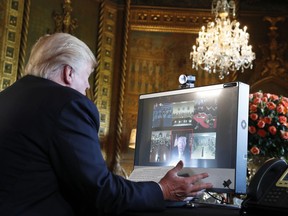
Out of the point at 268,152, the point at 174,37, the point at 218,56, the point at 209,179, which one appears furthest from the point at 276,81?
the point at 209,179

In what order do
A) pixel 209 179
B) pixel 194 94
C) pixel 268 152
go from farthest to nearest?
pixel 268 152 → pixel 194 94 → pixel 209 179

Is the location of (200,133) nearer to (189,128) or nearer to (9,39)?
(189,128)

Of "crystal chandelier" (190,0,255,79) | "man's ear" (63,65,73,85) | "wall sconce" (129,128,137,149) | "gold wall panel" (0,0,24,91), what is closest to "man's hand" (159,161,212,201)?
"man's ear" (63,65,73,85)

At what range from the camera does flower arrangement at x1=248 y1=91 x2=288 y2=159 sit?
228cm

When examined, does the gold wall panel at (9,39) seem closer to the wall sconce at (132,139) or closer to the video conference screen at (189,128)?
the wall sconce at (132,139)

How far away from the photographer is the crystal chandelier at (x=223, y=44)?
6723mm

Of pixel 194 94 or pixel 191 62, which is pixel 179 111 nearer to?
pixel 194 94

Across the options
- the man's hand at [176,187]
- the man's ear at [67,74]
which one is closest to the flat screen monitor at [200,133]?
the man's hand at [176,187]

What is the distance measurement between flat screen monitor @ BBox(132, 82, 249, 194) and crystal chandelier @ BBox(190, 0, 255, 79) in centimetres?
470

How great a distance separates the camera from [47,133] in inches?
51.3

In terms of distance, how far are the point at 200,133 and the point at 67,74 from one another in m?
0.67

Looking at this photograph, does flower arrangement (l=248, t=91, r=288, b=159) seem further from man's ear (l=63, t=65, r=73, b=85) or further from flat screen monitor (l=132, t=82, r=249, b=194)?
man's ear (l=63, t=65, r=73, b=85)

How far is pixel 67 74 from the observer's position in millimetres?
1484

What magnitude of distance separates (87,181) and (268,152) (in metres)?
1.30
